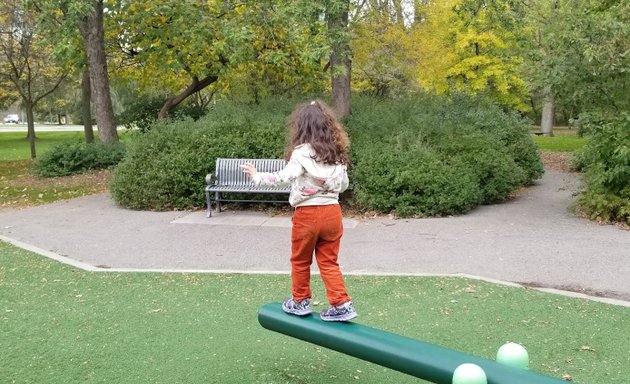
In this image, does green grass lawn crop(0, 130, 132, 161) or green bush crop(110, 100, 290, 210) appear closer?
green bush crop(110, 100, 290, 210)

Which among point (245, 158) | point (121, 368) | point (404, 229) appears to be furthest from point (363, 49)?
point (121, 368)

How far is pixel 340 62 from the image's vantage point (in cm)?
1245

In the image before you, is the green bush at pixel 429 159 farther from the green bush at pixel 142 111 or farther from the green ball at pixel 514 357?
the green bush at pixel 142 111

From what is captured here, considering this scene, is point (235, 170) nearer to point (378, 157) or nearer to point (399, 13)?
point (378, 157)

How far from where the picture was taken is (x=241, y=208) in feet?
35.5

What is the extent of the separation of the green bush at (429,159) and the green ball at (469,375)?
6.74 meters

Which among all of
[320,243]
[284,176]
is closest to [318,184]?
→ [284,176]

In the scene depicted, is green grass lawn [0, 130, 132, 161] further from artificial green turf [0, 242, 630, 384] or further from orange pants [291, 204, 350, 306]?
orange pants [291, 204, 350, 306]

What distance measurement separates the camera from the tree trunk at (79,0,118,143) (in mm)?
15539

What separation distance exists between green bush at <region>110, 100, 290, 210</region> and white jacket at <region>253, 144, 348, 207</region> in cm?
700

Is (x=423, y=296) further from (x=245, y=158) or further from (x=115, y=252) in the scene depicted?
(x=245, y=158)

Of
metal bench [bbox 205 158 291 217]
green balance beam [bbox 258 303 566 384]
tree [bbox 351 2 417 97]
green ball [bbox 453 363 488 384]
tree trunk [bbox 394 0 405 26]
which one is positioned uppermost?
tree trunk [bbox 394 0 405 26]

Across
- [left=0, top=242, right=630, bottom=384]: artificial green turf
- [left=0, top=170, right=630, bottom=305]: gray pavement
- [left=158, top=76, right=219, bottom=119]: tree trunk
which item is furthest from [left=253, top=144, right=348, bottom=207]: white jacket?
[left=158, top=76, right=219, bottom=119]: tree trunk

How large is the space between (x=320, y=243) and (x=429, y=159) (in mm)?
6391
